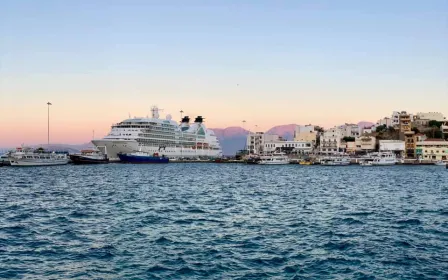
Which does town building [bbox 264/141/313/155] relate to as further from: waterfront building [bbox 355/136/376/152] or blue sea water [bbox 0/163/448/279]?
blue sea water [bbox 0/163/448/279]

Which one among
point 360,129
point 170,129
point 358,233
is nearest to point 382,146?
point 360,129

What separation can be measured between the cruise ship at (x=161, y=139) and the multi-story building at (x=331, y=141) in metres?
38.2

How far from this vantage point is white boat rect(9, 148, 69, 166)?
9553 cm

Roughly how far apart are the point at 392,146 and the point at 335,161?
2774cm

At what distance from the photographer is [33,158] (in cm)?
9869

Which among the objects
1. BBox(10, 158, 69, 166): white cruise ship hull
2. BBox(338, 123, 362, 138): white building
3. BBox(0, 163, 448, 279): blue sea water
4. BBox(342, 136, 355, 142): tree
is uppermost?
BBox(338, 123, 362, 138): white building

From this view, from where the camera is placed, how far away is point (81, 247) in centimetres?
1788

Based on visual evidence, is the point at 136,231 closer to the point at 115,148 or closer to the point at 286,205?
the point at 286,205

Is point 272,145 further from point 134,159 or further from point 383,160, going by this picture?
point 134,159

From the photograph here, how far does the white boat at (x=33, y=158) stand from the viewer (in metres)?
95.5

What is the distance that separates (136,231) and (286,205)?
13.1 m

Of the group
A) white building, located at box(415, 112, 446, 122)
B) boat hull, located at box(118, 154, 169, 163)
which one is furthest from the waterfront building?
boat hull, located at box(118, 154, 169, 163)

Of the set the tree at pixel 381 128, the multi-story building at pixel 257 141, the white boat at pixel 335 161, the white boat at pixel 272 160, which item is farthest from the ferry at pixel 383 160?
the multi-story building at pixel 257 141

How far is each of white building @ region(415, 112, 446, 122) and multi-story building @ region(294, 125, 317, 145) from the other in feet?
125
